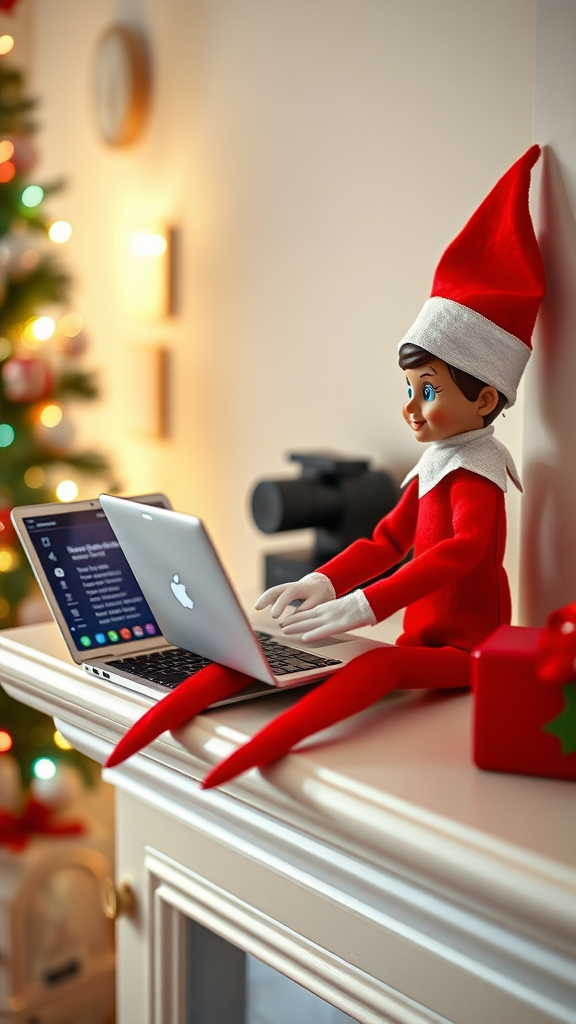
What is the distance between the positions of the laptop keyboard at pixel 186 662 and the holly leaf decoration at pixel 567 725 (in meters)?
0.21

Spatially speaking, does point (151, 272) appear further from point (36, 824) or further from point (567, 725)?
point (567, 725)

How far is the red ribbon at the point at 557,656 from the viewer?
58 centimetres

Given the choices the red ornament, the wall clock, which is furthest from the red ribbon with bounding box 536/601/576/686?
the wall clock

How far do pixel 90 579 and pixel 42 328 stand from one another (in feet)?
3.54

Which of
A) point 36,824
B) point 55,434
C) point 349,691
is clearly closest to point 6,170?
point 55,434

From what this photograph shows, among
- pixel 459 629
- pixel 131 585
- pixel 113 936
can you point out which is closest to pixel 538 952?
pixel 459 629

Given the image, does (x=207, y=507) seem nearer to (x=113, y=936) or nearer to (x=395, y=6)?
(x=113, y=936)

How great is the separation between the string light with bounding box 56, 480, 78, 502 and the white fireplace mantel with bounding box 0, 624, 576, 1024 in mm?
879

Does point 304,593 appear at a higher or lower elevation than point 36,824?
higher

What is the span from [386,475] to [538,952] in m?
0.87

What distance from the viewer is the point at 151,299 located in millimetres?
1903

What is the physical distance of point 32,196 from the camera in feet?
5.89

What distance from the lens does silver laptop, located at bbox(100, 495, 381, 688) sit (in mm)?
692

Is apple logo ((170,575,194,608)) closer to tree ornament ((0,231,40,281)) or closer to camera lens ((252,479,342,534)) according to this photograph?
camera lens ((252,479,342,534))
